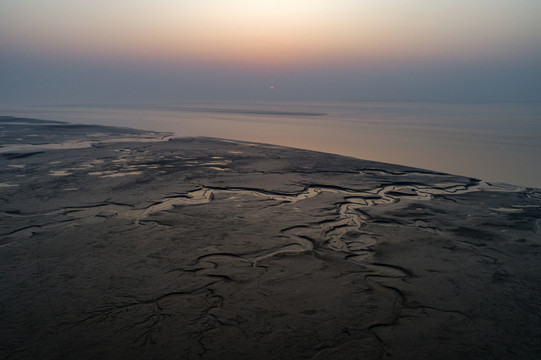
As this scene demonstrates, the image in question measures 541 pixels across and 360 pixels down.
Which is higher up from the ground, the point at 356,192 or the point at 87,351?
the point at 356,192

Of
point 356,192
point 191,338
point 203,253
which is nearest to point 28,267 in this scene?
point 203,253

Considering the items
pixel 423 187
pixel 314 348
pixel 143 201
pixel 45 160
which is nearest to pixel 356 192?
pixel 423 187

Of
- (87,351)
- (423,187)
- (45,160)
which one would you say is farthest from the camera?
(45,160)

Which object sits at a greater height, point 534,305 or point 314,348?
point 534,305

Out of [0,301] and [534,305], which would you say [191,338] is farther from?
[534,305]

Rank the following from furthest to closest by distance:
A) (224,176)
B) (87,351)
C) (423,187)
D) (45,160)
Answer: (45,160), (224,176), (423,187), (87,351)

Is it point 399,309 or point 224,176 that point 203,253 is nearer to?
point 399,309

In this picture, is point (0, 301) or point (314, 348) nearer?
point (314, 348)
